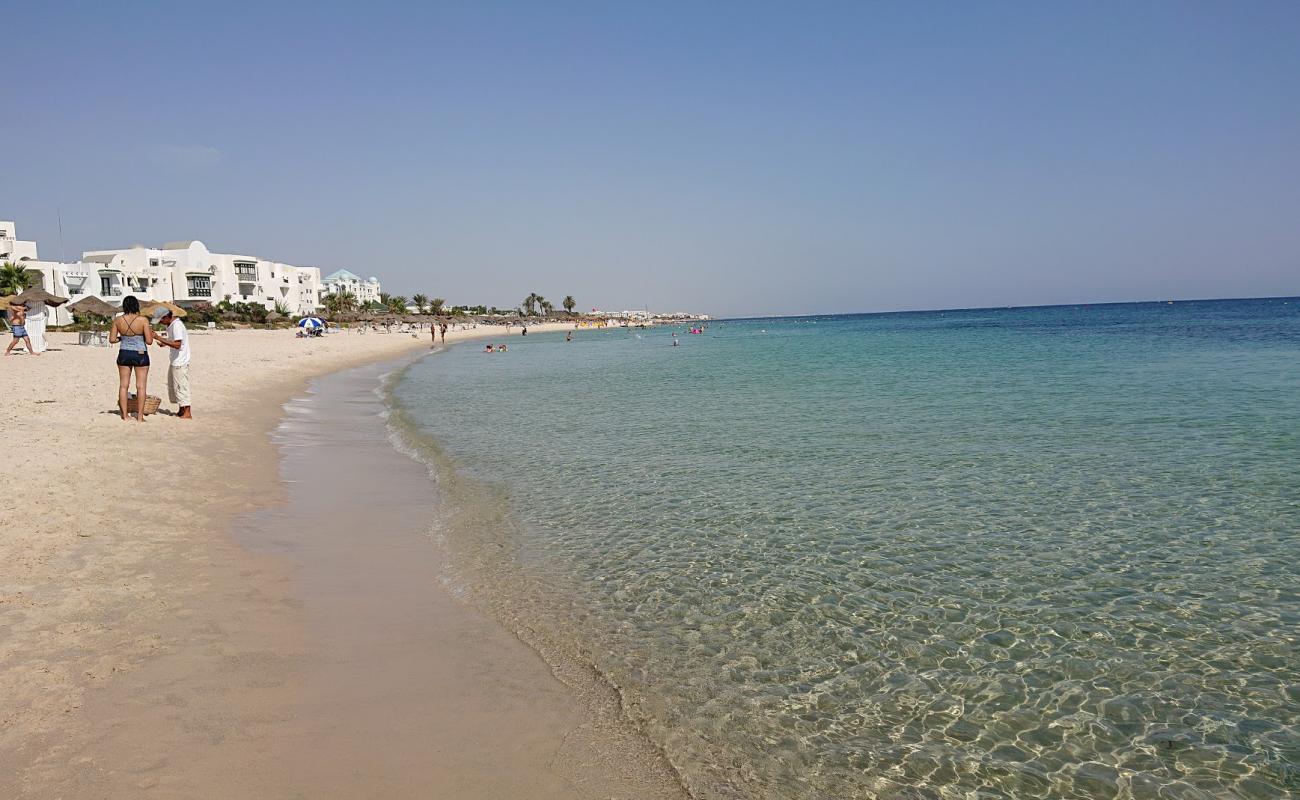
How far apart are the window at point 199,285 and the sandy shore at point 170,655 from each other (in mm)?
88244

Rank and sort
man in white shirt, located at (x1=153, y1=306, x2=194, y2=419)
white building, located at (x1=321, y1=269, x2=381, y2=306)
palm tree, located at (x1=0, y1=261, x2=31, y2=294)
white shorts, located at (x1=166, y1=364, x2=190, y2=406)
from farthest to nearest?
1. white building, located at (x1=321, y1=269, x2=381, y2=306)
2. palm tree, located at (x1=0, y1=261, x2=31, y2=294)
3. white shorts, located at (x1=166, y1=364, x2=190, y2=406)
4. man in white shirt, located at (x1=153, y1=306, x2=194, y2=419)

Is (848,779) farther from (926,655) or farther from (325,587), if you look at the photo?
(325,587)

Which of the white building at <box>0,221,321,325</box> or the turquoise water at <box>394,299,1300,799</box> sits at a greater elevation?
the white building at <box>0,221,321,325</box>

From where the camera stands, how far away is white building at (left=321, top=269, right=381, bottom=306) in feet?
473

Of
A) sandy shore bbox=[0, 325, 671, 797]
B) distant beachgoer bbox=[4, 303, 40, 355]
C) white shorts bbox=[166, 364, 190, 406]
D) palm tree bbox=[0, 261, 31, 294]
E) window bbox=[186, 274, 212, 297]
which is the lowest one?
sandy shore bbox=[0, 325, 671, 797]

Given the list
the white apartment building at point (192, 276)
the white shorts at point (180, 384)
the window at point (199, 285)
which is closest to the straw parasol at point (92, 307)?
the white shorts at point (180, 384)

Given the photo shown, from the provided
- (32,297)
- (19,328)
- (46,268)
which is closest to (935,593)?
(19,328)

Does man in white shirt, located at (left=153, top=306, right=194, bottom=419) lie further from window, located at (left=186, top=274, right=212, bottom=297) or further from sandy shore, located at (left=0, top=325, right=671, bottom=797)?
window, located at (left=186, top=274, right=212, bottom=297)

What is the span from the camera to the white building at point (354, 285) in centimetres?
14425

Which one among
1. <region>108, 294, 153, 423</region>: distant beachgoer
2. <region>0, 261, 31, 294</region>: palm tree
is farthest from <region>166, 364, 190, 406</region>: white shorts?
<region>0, 261, 31, 294</region>: palm tree

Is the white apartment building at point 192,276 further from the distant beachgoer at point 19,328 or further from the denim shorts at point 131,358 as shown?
the denim shorts at point 131,358

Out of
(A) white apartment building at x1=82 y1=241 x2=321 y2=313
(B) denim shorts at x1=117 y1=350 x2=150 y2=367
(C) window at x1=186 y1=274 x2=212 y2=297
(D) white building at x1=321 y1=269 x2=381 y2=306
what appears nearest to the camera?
(B) denim shorts at x1=117 y1=350 x2=150 y2=367

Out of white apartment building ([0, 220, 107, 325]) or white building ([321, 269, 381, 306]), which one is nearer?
white apartment building ([0, 220, 107, 325])

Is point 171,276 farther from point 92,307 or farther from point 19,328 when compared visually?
point 19,328
